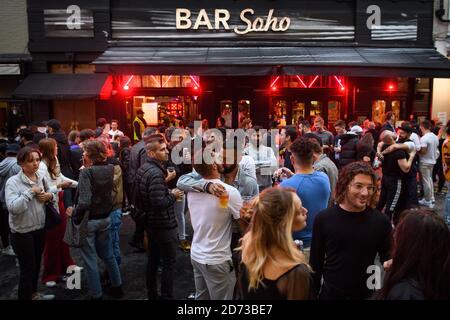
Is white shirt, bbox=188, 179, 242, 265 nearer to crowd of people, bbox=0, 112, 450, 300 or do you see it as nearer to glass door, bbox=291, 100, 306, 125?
crowd of people, bbox=0, 112, 450, 300

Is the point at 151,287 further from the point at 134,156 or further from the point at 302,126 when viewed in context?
the point at 302,126

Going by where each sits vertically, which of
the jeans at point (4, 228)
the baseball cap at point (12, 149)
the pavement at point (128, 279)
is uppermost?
→ the baseball cap at point (12, 149)

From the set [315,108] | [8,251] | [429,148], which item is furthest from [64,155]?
[315,108]

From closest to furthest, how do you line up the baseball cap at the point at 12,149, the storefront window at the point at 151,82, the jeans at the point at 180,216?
the baseball cap at the point at 12,149 < the jeans at the point at 180,216 < the storefront window at the point at 151,82

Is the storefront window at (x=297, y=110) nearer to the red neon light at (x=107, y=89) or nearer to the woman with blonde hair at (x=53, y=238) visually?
the red neon light at (x=107, y=89)

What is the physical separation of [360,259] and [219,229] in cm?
128

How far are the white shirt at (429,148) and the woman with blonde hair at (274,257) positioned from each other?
809 centimetres

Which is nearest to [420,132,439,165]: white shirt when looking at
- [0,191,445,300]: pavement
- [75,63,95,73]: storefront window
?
[0,191,445,300]: pavement

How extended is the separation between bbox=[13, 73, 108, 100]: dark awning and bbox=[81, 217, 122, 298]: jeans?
8264 millimetres

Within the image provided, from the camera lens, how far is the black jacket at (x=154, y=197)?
468cm

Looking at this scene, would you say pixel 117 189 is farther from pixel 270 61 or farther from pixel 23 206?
pixel 270 61

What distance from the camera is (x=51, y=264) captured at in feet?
19.0

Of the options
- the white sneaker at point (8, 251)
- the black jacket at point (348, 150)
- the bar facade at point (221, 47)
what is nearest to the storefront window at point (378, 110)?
the bar facade at point (221, 47)

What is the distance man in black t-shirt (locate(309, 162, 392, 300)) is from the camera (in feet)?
10.2
